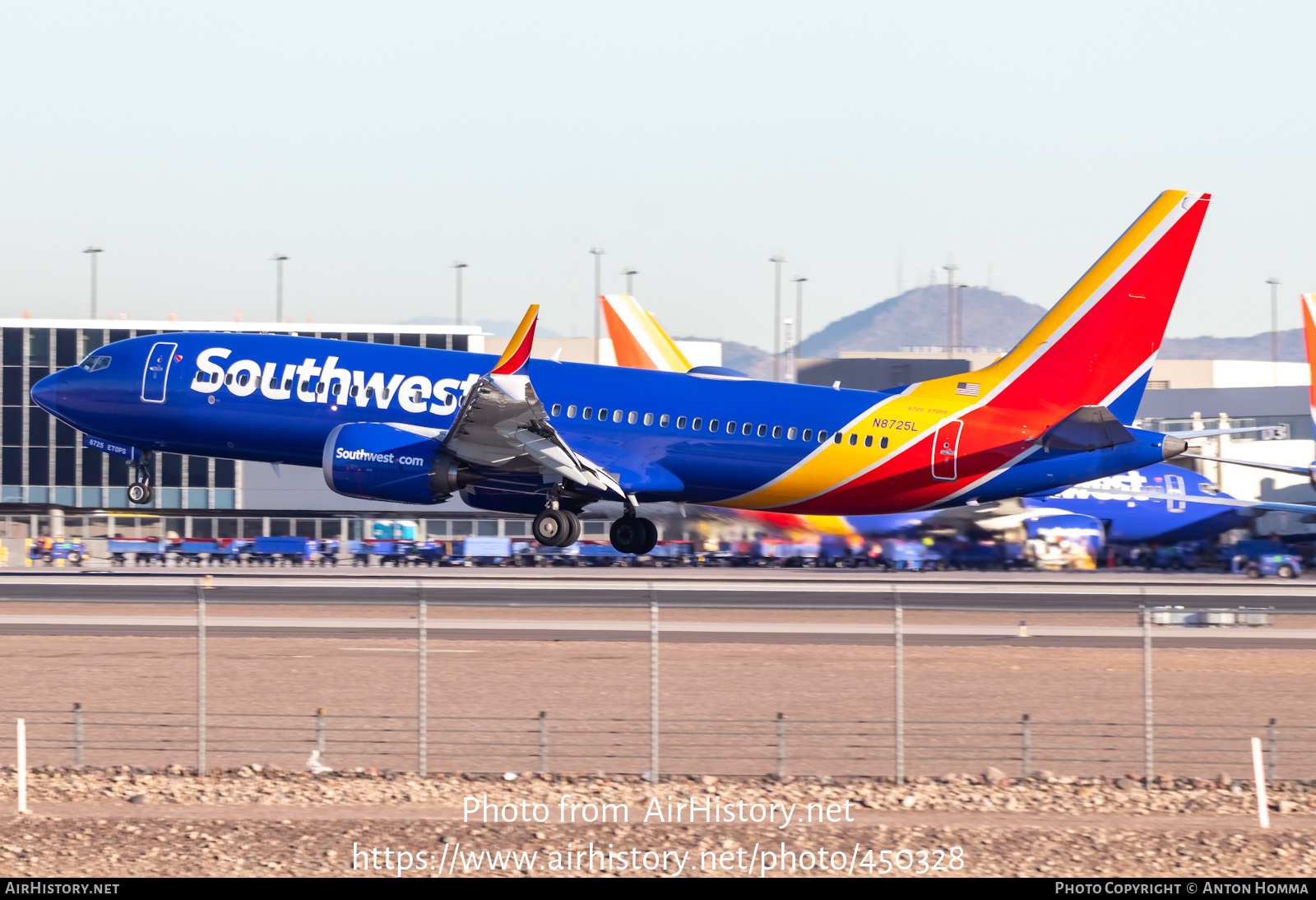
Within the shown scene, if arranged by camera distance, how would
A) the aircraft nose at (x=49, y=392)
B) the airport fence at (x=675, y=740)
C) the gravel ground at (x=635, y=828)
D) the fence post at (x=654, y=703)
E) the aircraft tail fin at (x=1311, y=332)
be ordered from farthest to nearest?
the aircraft tail fin at (x=1311, y=332) → the aircraft nose at (x=49, y=392) → the airport fence at (x=675, y=740) → the fence post at (x=654, y=703) → the gravel ground at (x=635, y=828)

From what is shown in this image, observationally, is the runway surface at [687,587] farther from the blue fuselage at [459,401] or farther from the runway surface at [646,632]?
the blue fuselage at [459,401]

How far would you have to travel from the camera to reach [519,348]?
38.6 m

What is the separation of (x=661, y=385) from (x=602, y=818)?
23042 mm

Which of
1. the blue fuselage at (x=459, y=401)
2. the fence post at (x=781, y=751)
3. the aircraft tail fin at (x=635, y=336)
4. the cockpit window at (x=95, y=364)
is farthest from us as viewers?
the aircraft tail fin at (x=635, y=336)

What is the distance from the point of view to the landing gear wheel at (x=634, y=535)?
1702 inches

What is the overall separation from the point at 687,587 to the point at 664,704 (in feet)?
87.1

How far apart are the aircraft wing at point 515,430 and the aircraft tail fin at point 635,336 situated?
56.0 ft

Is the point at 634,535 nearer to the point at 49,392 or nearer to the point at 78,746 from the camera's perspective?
the point at 49,392

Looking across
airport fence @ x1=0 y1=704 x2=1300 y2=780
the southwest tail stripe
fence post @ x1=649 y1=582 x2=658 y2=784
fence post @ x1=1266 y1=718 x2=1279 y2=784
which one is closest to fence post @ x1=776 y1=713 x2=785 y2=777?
airport fence @ x1=0 y1=704 x2=1300 y2=780

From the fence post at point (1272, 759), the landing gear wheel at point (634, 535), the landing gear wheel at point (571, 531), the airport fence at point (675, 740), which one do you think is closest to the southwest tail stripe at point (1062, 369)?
the landing gear wheel at point (634, 535)

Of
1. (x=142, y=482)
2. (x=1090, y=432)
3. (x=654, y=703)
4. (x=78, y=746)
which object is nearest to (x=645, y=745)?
(x=654, y=703)

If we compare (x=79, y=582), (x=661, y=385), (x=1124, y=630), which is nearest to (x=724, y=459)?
(x=661, y=385)

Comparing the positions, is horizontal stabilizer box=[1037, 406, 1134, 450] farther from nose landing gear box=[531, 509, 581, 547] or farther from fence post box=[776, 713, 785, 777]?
fence post box=[776, 713, 785, 777]

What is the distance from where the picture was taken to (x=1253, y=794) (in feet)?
67.8
